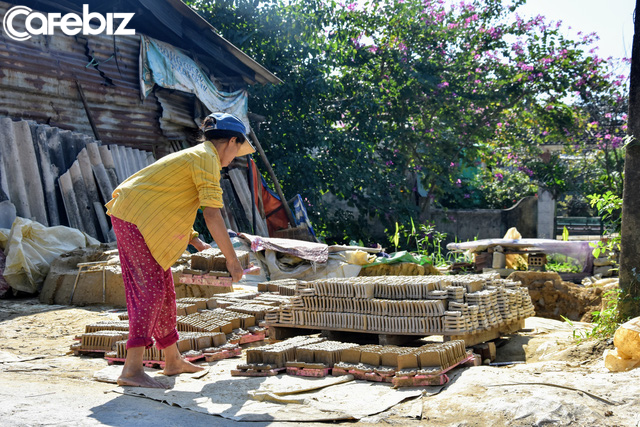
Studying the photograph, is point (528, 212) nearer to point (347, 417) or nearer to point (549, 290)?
point (549, 290)

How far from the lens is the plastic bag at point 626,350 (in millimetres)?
3959

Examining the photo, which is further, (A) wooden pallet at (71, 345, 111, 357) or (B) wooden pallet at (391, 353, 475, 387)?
(A) wooden pallet at (71, 345, 111, 357)

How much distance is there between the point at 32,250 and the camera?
7.58 metres

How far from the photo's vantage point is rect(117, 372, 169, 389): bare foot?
12.5ft

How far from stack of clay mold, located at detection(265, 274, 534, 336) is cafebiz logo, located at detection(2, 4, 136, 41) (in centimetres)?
623

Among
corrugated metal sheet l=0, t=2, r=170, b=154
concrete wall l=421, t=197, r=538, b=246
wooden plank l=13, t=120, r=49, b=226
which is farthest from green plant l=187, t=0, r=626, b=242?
wooden plank l=13, t=120, r=49, b=226

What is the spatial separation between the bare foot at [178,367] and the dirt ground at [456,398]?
432mm

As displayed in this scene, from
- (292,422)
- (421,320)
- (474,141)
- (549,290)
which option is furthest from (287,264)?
(474,141)

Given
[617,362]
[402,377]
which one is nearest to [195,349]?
[402,377]

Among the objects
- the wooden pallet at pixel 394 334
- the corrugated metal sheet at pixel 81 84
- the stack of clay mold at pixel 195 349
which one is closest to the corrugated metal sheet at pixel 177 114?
the corrugated metal sheet at pixel 81 84

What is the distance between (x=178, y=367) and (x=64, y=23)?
725cm

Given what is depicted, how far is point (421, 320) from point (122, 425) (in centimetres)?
248

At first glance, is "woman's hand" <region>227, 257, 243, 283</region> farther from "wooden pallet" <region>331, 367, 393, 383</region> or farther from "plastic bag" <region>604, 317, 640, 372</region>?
"plastic bag" <region>604, 317, 640, 372</region>

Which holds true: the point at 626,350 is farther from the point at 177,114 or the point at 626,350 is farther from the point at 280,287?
the point at 177,114
